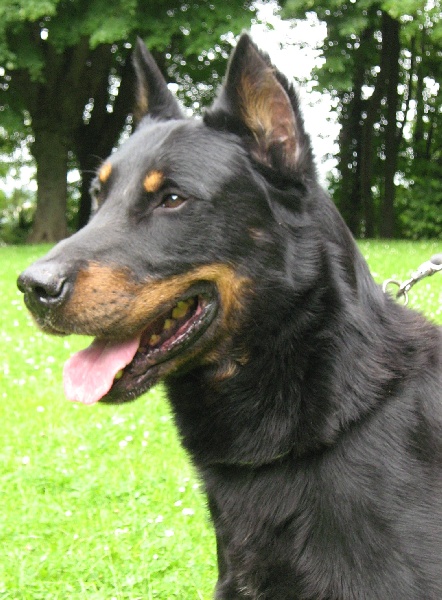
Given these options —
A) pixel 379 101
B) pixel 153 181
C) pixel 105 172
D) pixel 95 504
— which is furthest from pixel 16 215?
pixel 153 181

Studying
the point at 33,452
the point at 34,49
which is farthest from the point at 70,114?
the point at 33,452

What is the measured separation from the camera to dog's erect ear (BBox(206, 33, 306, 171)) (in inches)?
103

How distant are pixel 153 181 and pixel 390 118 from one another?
22.7 meters

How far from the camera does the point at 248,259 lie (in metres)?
2.65

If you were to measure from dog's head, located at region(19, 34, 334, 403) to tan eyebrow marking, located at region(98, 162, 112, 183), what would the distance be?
0.15 meters

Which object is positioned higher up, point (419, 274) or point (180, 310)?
point (180, 310)

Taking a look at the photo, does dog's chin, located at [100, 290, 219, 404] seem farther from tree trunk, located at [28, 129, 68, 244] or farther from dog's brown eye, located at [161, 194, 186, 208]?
tree trunk, located at [28, 129, 68, 244]

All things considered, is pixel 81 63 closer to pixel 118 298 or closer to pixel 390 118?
pixel 390 118

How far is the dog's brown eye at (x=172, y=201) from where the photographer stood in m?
2.66

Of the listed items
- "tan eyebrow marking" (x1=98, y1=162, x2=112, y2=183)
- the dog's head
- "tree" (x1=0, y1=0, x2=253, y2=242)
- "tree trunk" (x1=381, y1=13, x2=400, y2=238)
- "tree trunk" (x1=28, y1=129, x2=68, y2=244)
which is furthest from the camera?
"tree trunk" (x1=381, y1=13, x2=400, y2=238)

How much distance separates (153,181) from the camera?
2703mm

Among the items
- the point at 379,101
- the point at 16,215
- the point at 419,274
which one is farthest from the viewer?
the point at 16,215

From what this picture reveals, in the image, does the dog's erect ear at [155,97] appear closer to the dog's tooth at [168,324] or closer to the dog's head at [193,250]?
the dog's head at [193,250]

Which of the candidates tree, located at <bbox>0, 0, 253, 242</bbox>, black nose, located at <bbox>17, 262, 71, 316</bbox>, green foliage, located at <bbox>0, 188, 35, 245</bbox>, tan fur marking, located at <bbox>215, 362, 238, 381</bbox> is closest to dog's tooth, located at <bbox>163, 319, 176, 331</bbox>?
tan fur marking, located at <bbox>215, 362, 238, 381</bbox>
